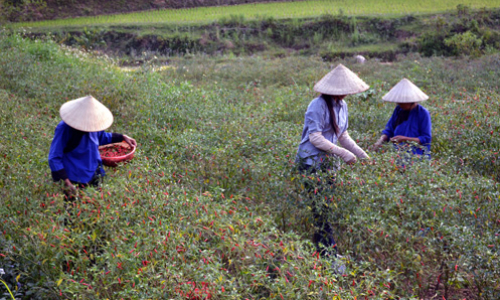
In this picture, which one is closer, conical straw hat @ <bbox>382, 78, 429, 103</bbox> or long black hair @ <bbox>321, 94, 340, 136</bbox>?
long black hair @ <bbox>321, 94, 340, 136</bbox>

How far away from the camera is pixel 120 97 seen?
8352 mm

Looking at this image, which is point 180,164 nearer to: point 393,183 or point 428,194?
point 393,183

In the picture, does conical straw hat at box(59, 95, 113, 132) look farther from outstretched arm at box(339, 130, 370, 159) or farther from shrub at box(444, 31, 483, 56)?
shrub at box(444, 31, 483, 56)

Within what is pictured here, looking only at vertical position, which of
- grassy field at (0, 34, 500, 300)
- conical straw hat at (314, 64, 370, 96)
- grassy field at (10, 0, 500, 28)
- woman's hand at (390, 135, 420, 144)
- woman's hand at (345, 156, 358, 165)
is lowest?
grassy field at (0, 34, 500, 300)

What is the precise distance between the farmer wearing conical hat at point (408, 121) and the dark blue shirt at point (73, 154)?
3.30 metres

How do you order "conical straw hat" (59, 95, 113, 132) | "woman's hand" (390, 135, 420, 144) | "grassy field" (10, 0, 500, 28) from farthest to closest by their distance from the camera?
"grassy field" (10, 0, 500, 28) < "woman's hand" (390, 135, 420, 144) < "conical straw hat" (59, 95, 113, 132)

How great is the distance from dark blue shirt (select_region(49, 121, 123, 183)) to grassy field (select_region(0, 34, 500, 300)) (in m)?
0.20

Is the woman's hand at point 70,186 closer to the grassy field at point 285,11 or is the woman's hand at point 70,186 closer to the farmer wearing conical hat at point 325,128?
the farmer wearing conical hat at point 325,128

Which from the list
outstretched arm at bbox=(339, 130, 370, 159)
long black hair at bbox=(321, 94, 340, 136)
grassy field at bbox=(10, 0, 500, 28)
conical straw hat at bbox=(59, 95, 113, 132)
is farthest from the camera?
grassy field at bbox=(10, 0, 500, 28)

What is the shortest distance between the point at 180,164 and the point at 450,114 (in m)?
4.59

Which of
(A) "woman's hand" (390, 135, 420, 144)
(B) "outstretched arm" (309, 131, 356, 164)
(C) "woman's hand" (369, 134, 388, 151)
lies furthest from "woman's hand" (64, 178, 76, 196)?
(A) "woman's hand" (390, 135, 420, 144)

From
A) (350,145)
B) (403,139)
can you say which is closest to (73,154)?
(350,145)

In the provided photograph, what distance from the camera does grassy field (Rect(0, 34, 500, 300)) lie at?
3.21 metres

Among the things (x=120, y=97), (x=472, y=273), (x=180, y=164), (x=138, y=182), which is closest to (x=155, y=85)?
(x=120, y=97)
